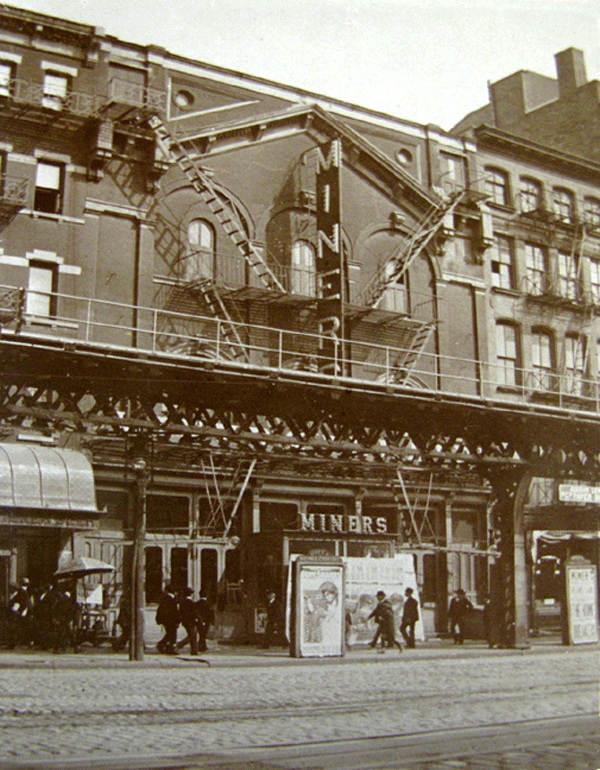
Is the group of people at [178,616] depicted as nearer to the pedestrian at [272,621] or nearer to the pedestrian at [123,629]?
the pedestrian at [123,629]

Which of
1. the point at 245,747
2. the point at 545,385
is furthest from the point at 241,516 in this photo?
the point at 245,747

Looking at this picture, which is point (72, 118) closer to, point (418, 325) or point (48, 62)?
point (48, 62)

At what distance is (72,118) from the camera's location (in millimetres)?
29438

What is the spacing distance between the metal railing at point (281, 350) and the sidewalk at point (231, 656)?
675cm

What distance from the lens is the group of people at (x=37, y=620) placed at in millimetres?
22781

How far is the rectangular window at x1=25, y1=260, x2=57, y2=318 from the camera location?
92.8ft

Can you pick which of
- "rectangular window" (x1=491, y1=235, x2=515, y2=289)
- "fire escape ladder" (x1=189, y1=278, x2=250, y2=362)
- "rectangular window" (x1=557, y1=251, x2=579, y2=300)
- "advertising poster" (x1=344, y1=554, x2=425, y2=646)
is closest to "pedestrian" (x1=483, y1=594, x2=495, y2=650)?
"advertising poster" (x1=344, y1=554, x2=425, y2=646)

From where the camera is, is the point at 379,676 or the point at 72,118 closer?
the point at 379,676

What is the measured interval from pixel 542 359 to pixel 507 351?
6.50ft

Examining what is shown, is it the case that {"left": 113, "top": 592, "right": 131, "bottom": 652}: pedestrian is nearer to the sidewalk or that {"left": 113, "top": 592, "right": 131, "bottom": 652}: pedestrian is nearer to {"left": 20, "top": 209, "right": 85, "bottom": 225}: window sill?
the sidewalk

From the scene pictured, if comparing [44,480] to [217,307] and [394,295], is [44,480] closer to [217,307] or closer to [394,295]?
[217,307]

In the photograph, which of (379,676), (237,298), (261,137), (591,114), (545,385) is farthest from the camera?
(591,114)

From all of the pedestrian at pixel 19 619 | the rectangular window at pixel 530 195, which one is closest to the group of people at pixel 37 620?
the pedestrian at pixel 19 619

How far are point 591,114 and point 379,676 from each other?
117ft
